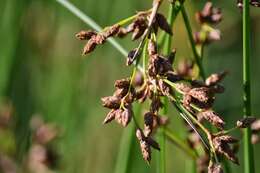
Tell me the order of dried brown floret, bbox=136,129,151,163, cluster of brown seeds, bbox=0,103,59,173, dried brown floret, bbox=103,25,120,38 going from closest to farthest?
dried brown floret, bbox=136,129,151,163 < dried brown floret, bbox=103,25,120,38 < cluster of brown seeds, bbox=0,103,59,173

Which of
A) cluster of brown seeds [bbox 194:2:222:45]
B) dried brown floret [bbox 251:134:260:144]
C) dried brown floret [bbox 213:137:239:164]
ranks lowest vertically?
dried brown floret [bbox 213:137:239:164]

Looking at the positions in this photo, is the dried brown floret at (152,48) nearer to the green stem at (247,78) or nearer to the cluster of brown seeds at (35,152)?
the green stem at (247,78)

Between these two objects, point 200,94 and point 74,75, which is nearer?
point 200,94

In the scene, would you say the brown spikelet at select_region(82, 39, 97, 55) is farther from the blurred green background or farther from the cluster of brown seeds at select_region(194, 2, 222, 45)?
the blurred green background

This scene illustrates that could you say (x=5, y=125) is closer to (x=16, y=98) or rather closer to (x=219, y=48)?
(x=16, y=98)

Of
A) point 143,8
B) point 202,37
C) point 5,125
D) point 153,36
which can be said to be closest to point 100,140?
point 143,8

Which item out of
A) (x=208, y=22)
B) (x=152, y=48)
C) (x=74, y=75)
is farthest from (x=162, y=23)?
(x=74, y=75)

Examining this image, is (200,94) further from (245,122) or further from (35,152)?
(35,152)

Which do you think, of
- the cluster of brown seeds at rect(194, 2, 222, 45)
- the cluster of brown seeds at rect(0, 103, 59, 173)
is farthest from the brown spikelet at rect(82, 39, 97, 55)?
the cluster of brown seeds at rect(0, 103, 59, 173)
